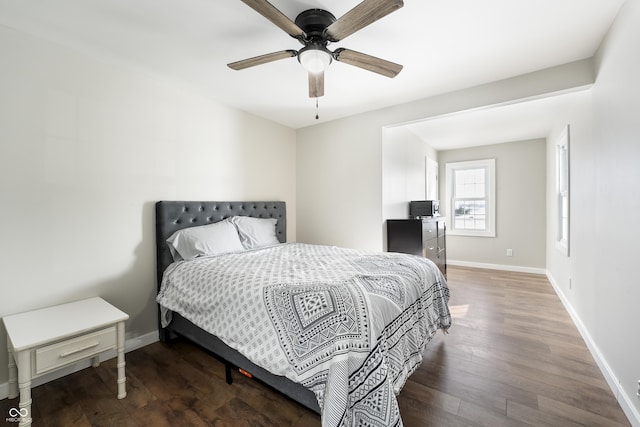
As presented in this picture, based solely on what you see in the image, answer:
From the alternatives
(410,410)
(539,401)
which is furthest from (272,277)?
(539,401)

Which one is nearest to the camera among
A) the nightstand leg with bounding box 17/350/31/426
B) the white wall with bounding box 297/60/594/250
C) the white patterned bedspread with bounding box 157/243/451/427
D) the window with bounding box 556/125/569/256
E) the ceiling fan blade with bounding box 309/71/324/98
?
the white patterned bedspread with bounding box 157/243/451/427

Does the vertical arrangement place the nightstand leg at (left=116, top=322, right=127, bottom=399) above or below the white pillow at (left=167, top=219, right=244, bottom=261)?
below

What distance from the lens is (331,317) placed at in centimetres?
133

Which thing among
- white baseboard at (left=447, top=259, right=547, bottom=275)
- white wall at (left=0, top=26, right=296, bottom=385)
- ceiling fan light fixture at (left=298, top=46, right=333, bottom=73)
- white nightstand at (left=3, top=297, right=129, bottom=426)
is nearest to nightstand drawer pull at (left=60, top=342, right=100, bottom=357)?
white nightstand at (left=3, top=297, right=129, bottom=426)

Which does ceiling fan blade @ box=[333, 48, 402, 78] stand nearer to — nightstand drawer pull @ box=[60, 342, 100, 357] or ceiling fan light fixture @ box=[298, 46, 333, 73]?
ceiling fan light fixture @ box=[298, 46, 333, 73]

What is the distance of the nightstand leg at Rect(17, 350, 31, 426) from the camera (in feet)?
4.64

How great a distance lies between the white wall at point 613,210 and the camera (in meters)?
1.50

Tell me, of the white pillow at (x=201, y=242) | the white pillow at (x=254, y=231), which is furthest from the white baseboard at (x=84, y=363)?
the white pillow at (x=254, y=231)

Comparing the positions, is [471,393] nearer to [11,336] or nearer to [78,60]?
[11,336]

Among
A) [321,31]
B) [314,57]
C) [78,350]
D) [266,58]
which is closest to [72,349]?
[78,350]

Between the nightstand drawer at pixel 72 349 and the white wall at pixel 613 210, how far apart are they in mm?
3085

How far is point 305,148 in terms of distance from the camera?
13.5 ft

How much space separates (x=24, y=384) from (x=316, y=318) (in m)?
1.60

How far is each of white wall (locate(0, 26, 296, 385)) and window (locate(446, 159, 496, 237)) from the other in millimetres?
4727
